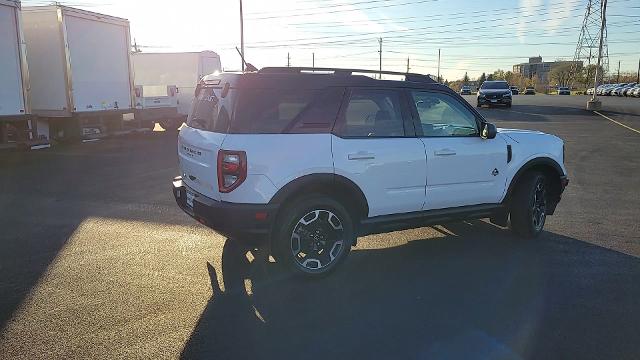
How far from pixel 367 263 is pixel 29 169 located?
28.4ft

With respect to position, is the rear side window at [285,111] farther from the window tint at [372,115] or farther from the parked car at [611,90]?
→ the parked car at [611,90]

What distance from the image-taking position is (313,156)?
4.41 metres

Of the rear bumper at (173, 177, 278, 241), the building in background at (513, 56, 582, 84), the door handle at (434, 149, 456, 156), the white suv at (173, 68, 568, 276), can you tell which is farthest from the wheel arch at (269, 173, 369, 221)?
the building in background at (513, 56, 582, 84)

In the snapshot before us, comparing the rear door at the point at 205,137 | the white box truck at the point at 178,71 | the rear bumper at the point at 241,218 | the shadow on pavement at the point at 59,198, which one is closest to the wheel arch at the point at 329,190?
the rear bumper at the point at 241,218

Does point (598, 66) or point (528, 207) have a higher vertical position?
point (598, 66)

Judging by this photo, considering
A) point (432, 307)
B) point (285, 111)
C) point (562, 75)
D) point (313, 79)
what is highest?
point (562, 75)

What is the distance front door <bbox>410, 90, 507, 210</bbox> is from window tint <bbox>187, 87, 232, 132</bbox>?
76.7 inches

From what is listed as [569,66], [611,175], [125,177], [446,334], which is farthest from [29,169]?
[569,66]

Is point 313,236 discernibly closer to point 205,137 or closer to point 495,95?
point 205,137

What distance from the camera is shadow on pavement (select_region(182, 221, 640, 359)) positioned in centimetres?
344

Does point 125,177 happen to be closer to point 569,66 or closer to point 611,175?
point 611,175

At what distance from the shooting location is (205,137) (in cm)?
452

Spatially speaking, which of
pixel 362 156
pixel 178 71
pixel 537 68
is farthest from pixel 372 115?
pixel 537 68

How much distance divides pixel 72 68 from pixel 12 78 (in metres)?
2.01
